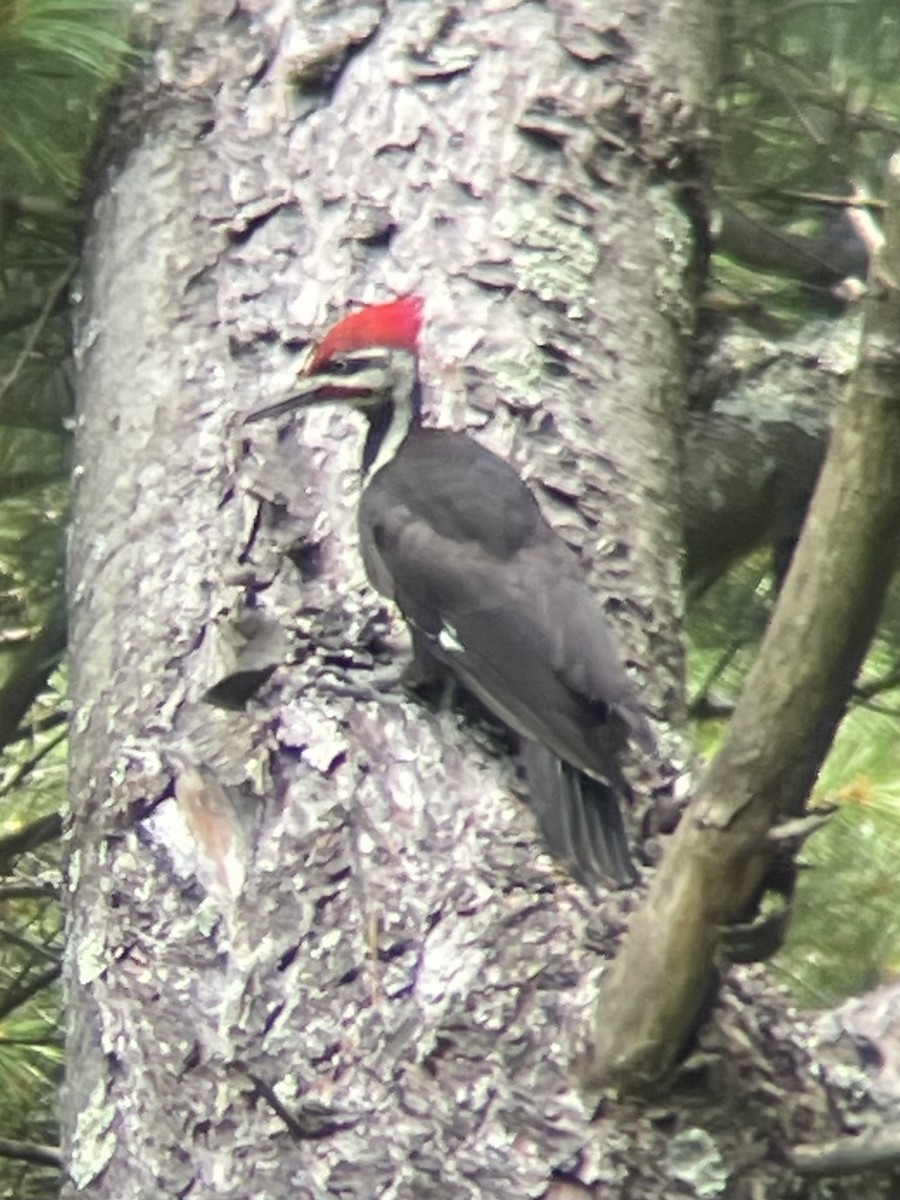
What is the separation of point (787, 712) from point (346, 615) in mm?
615

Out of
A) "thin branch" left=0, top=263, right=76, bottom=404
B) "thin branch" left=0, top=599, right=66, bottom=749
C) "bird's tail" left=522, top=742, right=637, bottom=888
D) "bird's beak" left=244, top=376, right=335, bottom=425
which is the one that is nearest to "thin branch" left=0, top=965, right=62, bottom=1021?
"thin branch" left=0, top=599, right=66, bottom=749

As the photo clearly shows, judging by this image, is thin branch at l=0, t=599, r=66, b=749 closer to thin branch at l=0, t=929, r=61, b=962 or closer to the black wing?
thin branch at l=0, t=929, r=61, b=962

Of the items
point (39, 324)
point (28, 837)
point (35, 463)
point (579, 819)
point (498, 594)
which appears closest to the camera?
point (579, 819)

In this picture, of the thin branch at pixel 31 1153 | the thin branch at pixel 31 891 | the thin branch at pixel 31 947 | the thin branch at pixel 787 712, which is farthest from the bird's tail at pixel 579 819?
the thin branch at pixel 31 947

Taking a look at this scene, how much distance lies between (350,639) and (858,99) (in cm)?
151

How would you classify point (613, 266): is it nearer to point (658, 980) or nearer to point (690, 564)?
point (690, 564)

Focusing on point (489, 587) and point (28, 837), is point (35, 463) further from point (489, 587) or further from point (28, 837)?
point (489, 587)

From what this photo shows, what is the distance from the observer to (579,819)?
1275mm

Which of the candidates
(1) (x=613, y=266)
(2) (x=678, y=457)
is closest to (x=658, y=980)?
(2) (x=678, y=457)

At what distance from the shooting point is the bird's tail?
4.15 ft

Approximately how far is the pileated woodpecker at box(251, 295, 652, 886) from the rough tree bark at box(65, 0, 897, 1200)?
1.3 inches

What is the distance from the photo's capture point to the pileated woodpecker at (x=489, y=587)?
1.33m

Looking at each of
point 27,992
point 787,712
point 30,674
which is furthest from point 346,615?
point 27,992

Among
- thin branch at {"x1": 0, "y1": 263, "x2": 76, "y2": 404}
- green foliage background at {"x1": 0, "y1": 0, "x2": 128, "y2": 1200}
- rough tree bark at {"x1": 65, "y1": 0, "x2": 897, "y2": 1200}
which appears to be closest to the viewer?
rough tree bark at {"x1": 65, "y1": 0, "x2": 897, "y2": 1200}
